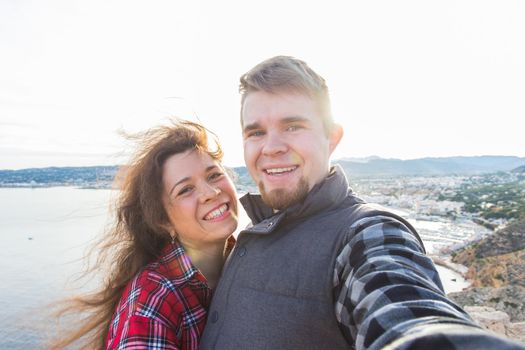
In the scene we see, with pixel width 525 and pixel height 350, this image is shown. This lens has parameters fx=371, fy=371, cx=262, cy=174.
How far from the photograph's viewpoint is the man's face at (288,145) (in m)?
1.52

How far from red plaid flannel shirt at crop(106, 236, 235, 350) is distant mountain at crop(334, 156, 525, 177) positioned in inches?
4481

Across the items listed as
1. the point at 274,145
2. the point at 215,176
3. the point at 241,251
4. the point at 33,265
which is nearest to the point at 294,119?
the point at 274,145

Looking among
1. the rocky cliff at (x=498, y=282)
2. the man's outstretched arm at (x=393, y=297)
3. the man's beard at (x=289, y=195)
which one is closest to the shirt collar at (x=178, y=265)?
the man's beard at (x=289, y=195)

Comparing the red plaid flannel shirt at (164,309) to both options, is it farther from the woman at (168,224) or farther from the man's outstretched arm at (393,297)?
the man's outstretched arm at (393,297)

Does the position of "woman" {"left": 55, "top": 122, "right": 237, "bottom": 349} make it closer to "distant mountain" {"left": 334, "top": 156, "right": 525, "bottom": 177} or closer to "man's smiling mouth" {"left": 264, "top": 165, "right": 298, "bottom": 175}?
"man's smiling mouth" {"left": 264, "top": 165, "right": 298, "bottom": 175}

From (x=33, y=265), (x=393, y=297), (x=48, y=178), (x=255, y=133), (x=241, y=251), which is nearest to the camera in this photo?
(x=393, y=297)

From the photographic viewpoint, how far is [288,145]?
5.06ft

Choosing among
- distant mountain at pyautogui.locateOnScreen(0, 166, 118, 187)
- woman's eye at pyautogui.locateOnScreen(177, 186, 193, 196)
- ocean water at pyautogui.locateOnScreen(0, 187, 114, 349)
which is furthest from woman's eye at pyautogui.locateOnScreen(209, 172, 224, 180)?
distant mountain at pyautogui.locateOnScreen(0, 166, 118, 187)

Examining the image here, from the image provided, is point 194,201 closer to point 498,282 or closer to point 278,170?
point 278,170

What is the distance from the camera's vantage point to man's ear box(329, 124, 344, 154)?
1.70 metres

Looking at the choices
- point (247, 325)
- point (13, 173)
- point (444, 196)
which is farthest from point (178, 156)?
point (13, 173)

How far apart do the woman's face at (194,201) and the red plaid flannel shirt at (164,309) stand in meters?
0.18

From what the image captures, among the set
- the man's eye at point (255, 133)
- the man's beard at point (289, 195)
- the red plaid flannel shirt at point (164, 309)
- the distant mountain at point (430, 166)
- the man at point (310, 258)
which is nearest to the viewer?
the man at point (310, 258)

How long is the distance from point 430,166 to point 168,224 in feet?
451
